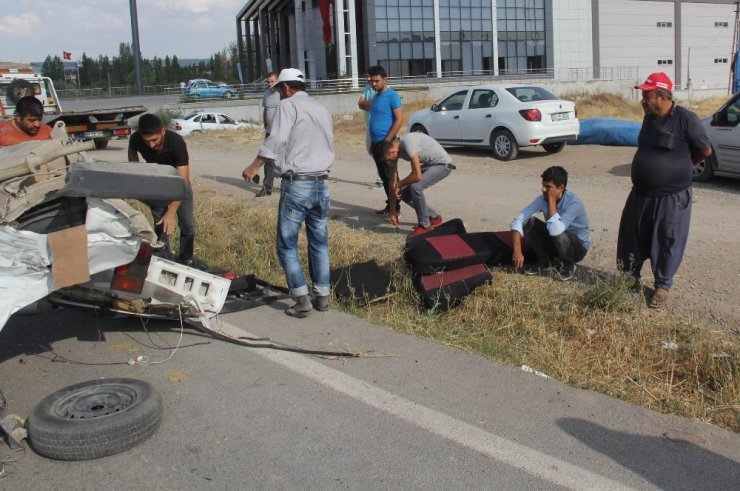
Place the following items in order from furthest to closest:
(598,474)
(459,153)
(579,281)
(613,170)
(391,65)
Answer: (391,65) → (459,153) → (613,170) → (579,281) → (598,474)

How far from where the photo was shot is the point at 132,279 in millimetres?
4461

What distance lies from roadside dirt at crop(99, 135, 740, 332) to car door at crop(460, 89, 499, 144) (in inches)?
19.6

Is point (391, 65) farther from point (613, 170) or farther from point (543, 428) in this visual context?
point (543, 428)

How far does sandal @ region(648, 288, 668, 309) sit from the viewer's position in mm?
5562

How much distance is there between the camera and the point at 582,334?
201 inches

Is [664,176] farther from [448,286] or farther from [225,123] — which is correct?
[225,123]

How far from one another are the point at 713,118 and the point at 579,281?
21.4 ft

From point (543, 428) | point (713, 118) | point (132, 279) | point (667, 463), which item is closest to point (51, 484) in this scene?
point (132, 279)

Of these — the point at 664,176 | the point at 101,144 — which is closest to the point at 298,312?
the point at 664,176

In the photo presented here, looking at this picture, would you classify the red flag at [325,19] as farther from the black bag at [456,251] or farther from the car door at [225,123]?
the black bag at [456,251]

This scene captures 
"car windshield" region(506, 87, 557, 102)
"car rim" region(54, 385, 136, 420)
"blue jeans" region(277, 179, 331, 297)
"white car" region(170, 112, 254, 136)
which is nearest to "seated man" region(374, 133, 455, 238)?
"blue jeans" region(277, 179, 331, 297)

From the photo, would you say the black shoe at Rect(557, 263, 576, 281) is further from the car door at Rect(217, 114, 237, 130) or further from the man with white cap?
the car door at Rect(217, 114, 237, 130)

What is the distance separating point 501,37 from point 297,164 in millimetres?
53370

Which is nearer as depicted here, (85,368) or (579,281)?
(85,368)
